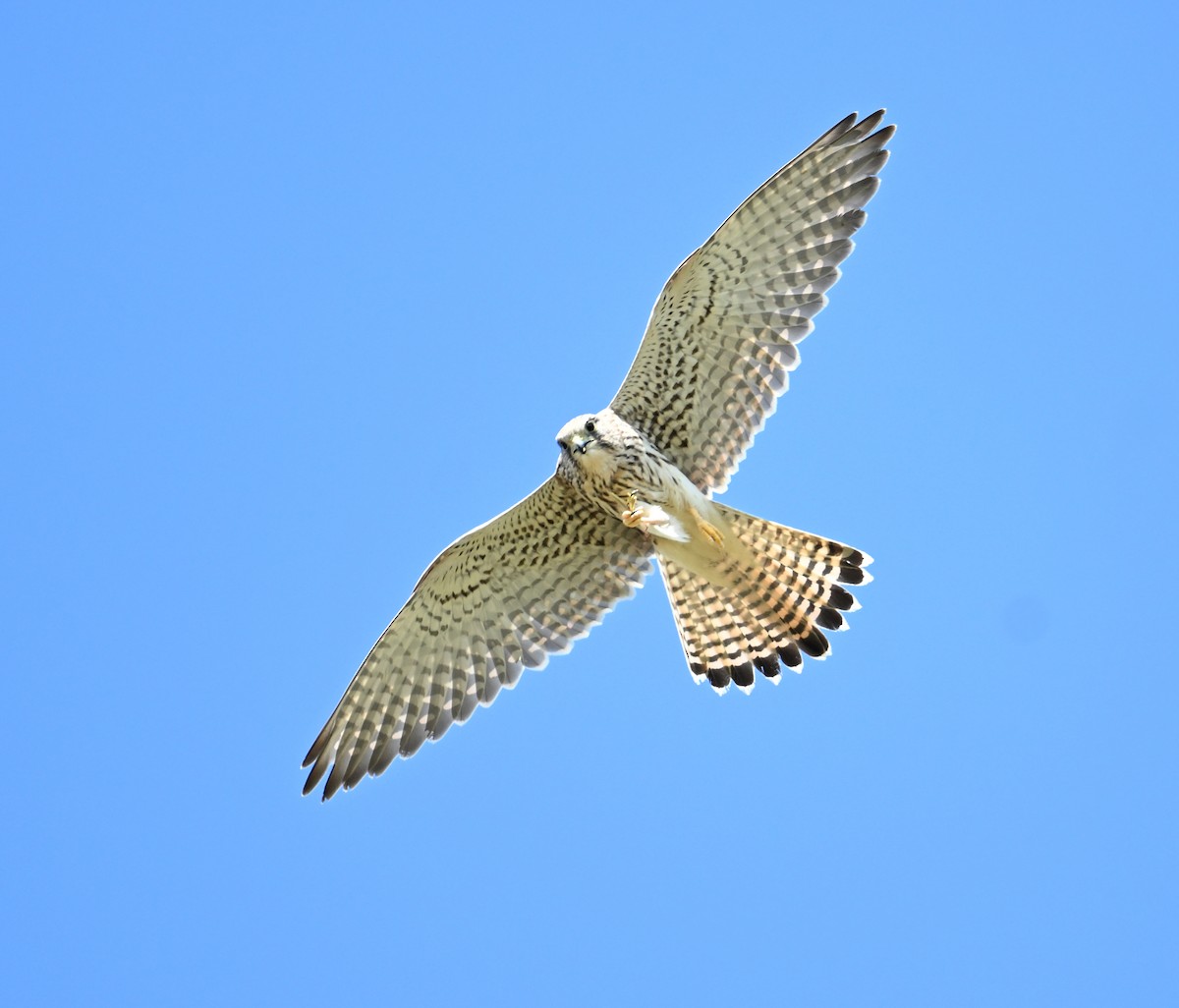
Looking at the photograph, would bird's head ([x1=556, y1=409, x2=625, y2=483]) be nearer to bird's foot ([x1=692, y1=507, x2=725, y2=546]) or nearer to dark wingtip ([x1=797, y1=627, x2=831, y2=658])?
bird's foot ([x1=692, y1=507, x2=725, y2=546])

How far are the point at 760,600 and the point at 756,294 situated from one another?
1.74 meters

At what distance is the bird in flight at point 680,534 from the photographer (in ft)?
31.4

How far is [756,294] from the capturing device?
9648 mm

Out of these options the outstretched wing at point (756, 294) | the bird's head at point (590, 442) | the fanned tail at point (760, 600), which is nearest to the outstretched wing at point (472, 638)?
the fanned tail at point (760, 600)

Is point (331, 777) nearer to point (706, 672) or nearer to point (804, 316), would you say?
point (706, 672)

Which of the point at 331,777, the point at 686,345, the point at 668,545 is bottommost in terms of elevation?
the point at 331,777

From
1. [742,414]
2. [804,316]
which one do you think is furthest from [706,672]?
[804,316]

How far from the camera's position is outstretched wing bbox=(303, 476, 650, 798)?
10094mm

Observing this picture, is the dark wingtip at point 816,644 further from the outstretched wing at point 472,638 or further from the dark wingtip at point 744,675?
the outstretched wing at point 472,638

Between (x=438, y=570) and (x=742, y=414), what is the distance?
196 cm

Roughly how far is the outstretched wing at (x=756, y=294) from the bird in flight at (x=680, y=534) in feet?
0.03

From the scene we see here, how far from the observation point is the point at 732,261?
31.4ft

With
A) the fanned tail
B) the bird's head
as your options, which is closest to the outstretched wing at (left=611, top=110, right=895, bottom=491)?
the bird's head

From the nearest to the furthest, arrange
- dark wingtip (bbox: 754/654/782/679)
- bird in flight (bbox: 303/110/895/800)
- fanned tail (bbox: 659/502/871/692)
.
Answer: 1. bird in flight (bbox: 303/110/895/800)
2. fanned tail (bbox: 659/502/871/692)
3. dark wingtip (bbox: 754/654/782/679)
